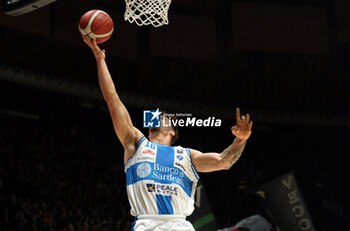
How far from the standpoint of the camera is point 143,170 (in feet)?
13.1

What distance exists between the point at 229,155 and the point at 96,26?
174 centimetres

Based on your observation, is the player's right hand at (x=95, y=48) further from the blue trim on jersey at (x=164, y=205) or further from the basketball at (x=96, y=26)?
the blue trim on jersey at (x=164, y=205)

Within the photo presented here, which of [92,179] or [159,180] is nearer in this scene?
[159,180]

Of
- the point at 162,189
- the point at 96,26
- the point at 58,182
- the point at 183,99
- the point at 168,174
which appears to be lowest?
the point at 58,182

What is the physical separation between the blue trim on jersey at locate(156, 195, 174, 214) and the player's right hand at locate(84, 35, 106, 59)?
1285 mm

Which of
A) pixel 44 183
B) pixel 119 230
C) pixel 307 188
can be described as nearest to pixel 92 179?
pixel 44 183

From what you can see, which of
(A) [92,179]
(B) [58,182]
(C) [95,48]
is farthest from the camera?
(A) [92,179]

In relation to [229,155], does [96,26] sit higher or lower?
higher

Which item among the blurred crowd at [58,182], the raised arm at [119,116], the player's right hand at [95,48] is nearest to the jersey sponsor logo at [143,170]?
the raised arm at [119,116]

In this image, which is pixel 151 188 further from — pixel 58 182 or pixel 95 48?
pixel 58 182

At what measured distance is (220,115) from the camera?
609 inches

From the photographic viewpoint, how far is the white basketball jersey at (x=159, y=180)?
3.92 meters

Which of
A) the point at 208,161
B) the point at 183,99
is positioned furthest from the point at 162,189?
the point at 183,99

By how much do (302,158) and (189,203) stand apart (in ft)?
46.6
